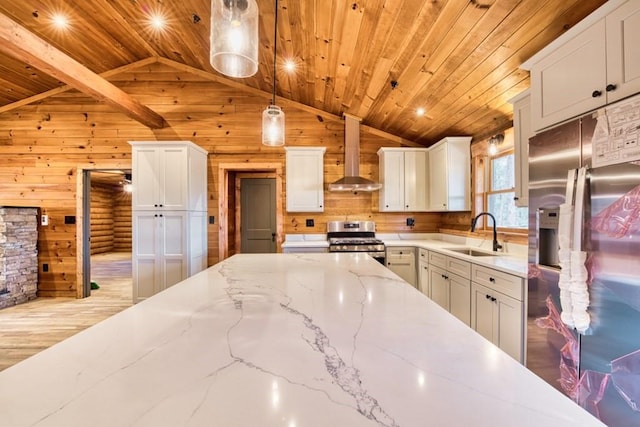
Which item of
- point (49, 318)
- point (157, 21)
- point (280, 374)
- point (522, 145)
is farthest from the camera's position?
point (49, 318)

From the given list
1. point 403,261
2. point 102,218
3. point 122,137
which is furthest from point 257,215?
point 102,218

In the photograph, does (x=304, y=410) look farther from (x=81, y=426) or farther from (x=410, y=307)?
(x=410, y=307)

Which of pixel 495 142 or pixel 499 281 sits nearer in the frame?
pixel 499 281

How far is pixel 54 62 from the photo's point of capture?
2.48 meters

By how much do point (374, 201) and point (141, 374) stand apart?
3.93m

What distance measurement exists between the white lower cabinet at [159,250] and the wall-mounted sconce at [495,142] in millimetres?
3734

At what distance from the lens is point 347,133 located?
415cm

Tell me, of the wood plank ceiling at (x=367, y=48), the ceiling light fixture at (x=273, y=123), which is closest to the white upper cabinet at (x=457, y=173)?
the wood plank ceiling at (x=367, y=48)

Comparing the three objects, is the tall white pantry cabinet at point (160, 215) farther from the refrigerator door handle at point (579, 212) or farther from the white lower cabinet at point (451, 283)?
the refrigerator door handle at point (579, 212)

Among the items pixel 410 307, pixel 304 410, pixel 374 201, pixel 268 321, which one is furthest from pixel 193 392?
pixel 374 201

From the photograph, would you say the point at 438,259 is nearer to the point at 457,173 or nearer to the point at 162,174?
the point at 457,173

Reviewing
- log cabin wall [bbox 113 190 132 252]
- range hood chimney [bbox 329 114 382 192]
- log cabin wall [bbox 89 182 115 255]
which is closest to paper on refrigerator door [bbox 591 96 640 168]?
range hood chimney [bbox 329 114 382 192]

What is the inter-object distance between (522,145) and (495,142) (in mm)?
884

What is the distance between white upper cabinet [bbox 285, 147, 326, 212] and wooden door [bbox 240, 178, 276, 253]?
1331 mm
